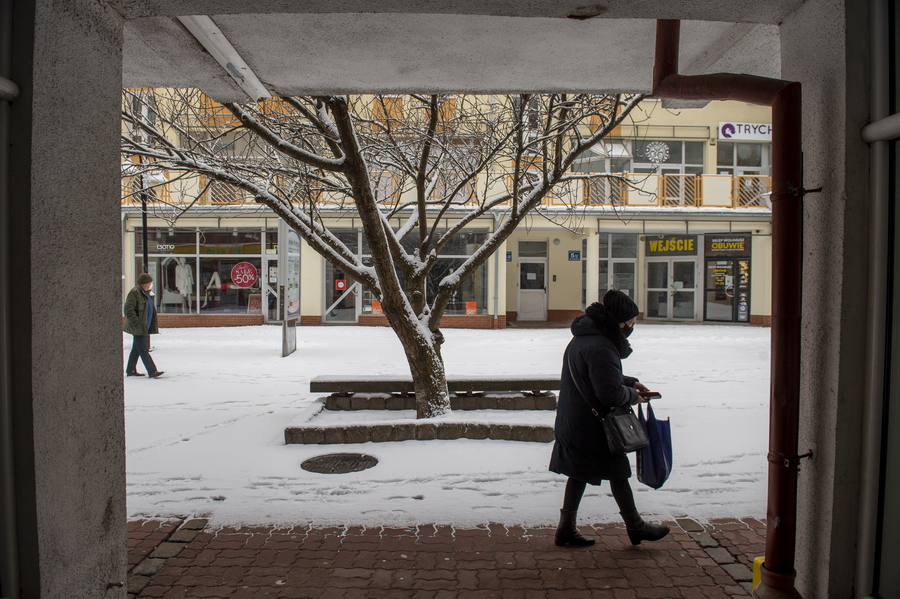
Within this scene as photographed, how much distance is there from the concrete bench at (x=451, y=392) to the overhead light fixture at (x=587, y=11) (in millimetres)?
4808

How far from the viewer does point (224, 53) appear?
3.60 m

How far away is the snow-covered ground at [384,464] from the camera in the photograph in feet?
12.9

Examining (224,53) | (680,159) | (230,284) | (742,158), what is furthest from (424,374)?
(742,158)

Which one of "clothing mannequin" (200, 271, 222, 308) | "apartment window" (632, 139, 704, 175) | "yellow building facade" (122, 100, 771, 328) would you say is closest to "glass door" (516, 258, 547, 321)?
"yellow building facade" (122, 100, 771, 328)

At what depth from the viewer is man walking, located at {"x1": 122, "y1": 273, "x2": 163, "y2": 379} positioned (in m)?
9.06

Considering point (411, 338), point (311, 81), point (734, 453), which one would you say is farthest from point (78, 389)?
point (734, 453)

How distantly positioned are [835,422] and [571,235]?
61.4 feet

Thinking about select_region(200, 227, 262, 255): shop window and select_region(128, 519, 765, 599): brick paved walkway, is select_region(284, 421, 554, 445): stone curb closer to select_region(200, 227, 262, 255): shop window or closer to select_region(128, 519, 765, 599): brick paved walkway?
select_region(128, 519, 765, 599): brick paved walkway

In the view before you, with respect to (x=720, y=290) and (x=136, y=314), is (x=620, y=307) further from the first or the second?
(x=720, y=290)

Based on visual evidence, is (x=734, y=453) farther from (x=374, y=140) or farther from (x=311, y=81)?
(x=374, y=140)

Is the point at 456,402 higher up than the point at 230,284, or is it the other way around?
the point at 230,284

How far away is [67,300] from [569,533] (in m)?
2.91

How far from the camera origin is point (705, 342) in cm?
1403

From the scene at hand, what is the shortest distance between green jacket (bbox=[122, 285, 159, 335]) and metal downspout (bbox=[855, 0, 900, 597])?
9.64 m
